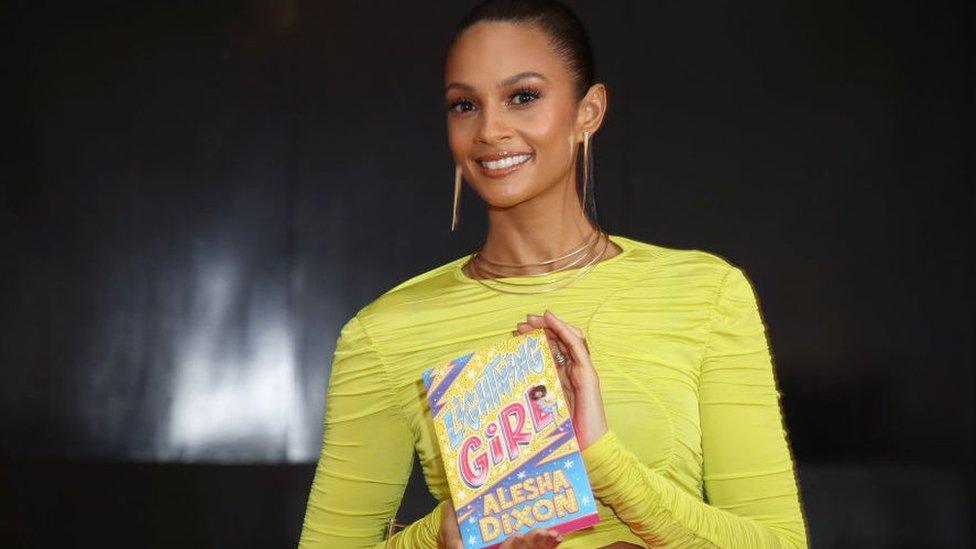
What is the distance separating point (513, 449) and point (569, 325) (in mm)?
143

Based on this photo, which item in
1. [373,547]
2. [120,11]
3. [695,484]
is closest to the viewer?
[695,484]

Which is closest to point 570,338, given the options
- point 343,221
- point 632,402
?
point 632,402

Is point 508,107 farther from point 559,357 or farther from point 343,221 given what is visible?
point 343,221

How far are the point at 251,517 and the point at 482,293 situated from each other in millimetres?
1598

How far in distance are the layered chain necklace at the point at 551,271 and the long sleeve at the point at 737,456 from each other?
14 cm

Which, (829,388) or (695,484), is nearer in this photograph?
(695,484)

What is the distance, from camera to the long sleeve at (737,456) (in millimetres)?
1229

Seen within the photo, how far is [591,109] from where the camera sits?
4.60 ft

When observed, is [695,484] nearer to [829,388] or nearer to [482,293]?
[482,293]

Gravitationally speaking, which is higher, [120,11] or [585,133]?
[120,11]

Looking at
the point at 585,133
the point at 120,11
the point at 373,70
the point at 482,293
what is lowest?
the point at 482,293

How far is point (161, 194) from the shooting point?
3285 mm

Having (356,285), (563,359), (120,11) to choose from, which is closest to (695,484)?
(563,359)

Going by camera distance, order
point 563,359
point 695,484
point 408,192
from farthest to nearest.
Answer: point 408,192
point 695,484
point 563,359
